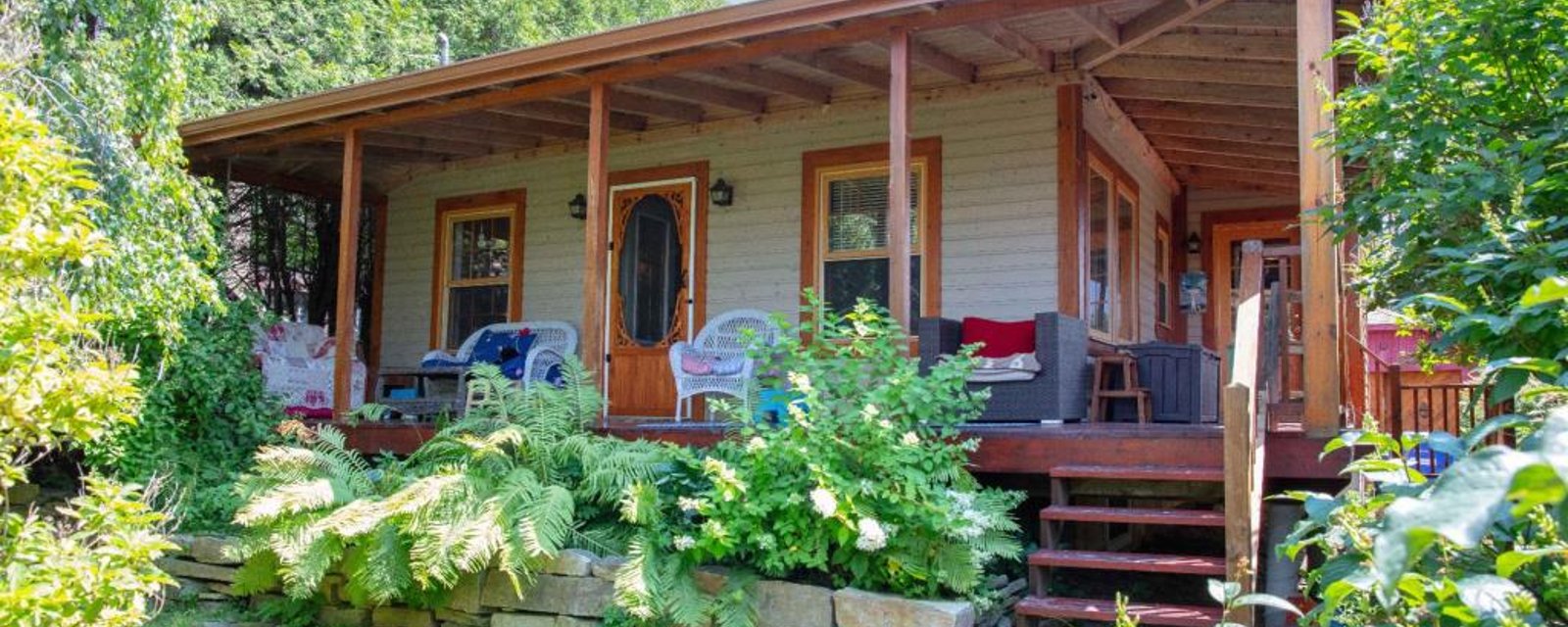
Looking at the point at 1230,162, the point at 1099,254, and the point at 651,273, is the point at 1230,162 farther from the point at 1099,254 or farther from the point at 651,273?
the point at 651,273

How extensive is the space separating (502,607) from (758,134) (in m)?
4.13

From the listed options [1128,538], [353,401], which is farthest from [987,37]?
[353,401]

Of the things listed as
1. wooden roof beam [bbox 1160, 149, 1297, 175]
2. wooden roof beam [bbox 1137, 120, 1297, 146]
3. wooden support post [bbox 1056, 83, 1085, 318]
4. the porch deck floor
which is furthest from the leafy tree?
wooden roof beam [bbox 1160, 149, 1297, 175]

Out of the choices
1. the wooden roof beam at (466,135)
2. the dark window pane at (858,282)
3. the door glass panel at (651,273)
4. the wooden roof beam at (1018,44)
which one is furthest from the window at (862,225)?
the wooden roof beam at (466,135)

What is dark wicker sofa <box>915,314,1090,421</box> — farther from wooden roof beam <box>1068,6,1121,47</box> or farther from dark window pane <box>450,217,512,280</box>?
dark window pane <box>450,217,512,280</box>

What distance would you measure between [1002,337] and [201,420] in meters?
4.75

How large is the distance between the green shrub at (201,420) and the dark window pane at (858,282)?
3546 mm

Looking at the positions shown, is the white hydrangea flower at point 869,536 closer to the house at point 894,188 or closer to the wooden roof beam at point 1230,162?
the house at point 894,188

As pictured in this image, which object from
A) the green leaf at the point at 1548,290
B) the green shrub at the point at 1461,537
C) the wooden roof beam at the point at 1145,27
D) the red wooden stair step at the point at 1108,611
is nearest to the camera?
the green shrub at the point at 1461,537

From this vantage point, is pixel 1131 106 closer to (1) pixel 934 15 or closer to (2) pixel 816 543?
(1) pixel 934 15

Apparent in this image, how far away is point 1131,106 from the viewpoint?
779 centimetres

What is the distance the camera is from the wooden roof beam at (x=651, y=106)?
7.48 m

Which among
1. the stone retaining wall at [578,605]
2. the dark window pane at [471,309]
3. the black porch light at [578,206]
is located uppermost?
the black porch light at [578,206]

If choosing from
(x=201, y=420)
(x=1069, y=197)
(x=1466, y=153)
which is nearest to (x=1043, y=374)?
(x=1069, y=197)
